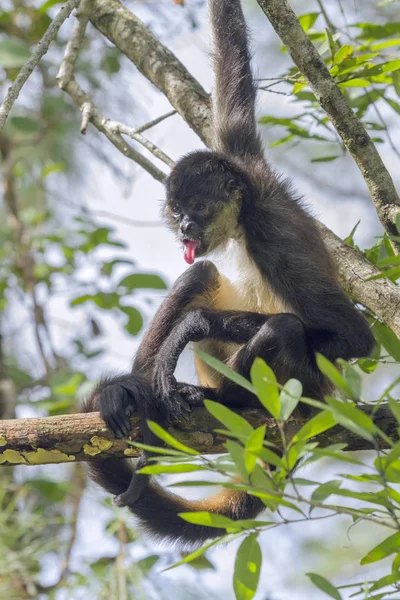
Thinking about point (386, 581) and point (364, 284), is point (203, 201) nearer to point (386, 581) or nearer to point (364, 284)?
point (364, 284)

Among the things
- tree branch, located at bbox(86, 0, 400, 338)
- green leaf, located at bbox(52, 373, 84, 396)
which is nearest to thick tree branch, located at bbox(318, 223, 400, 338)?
tree branch, located at bbox(86, 0, 400, 338)

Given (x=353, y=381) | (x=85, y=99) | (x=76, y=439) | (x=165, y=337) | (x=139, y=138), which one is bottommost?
(x=76, y=439)

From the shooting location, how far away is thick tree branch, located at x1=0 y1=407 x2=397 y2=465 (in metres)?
3.83

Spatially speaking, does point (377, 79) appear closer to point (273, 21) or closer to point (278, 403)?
point (273, 21)

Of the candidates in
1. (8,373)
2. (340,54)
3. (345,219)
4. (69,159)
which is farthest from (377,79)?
(345,219)

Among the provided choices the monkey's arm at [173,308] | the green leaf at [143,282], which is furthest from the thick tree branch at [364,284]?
the green leaf at [143,282]

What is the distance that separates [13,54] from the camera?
6.67m

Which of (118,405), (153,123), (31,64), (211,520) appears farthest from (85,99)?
(211,520)

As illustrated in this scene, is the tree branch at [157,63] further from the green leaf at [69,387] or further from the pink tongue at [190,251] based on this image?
the green leaf at [69,387]

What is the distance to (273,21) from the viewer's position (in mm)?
3709

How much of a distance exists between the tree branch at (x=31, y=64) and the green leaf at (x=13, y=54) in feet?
8.96

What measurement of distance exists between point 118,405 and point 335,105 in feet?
5.95

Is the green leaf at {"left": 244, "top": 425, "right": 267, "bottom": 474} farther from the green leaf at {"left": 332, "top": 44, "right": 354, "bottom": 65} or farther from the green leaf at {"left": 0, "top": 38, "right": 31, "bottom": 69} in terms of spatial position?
the green leaf at {"left": 0, "top": 38, "right": 31, "bottom": 69}

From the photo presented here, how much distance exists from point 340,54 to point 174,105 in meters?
1.57
